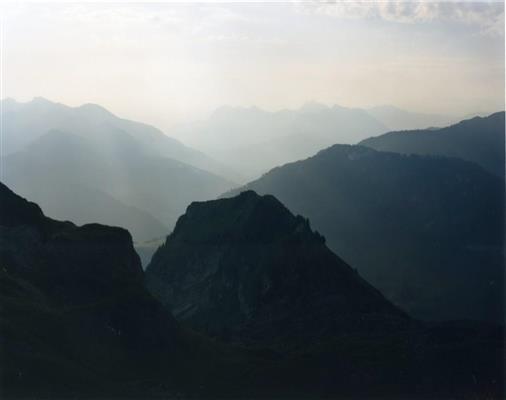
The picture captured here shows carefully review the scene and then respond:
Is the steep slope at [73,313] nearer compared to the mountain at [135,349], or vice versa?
the steep slope at [73,313]

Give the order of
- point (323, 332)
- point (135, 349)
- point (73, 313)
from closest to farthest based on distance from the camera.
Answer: point (73, 313) < point (135, 349) < point (323, 332)

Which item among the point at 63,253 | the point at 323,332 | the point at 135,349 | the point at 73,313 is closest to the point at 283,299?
the point at 323,332

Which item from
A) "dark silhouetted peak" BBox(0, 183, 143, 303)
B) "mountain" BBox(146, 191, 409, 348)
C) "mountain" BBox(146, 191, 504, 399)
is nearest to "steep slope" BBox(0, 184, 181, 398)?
"dark silhouetted peak" BBox(0, 183, 143, 303)

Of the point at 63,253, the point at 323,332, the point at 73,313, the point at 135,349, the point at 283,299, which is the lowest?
the point at 323,332

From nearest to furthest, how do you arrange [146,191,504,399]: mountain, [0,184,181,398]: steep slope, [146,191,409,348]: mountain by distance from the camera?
[0,184,181,398]: steep slope < [146,191,504,399]: mountain < [146,191,409,348]: mountain

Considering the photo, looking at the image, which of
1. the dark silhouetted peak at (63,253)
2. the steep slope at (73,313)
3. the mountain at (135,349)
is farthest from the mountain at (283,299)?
the steep slope at (73,313)

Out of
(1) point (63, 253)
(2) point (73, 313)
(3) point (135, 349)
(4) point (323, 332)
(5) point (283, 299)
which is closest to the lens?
(2) point (73, 313)

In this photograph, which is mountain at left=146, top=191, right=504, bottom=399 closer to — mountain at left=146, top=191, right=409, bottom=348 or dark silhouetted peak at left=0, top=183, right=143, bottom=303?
mountain at left=146, top=191, right=409, bottom=348

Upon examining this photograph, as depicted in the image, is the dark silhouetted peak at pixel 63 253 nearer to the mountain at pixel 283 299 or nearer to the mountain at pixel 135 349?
the mountain at pixel 135 349

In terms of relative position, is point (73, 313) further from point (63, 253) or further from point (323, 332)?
point (323, 332)
